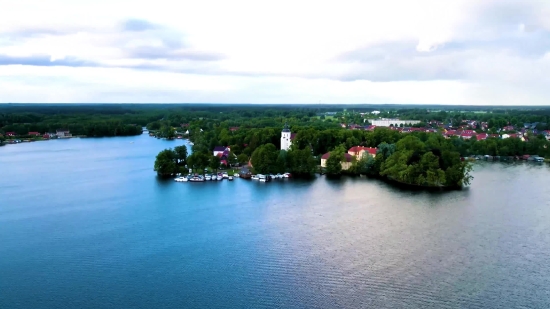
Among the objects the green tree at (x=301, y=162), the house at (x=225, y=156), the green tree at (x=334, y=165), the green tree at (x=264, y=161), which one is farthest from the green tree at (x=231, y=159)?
the green tree at (x=334, y=165)

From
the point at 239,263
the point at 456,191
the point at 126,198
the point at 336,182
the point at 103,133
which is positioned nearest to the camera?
Result: the point at 239,263

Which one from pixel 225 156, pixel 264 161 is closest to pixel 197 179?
pixel 264 161

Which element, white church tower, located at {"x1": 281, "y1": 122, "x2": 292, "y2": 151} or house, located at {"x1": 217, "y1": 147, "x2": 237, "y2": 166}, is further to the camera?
white church tower, located at {"x1": 281, "y1": 122, "x2": 292, "y2": 151}

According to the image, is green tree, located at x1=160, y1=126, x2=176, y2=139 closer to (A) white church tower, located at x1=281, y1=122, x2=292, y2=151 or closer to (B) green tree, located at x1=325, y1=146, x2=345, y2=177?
(A) white church tower, located at x1=281, y1=122, x2=292, y2=151

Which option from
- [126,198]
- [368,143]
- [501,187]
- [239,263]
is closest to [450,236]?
[239,263]

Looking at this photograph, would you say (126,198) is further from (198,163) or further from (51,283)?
(51,283)

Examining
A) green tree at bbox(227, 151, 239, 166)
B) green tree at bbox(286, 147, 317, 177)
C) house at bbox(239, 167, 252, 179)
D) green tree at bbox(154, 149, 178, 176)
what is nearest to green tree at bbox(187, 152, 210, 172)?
green tree at bbox(154, 149, 178, 176)
